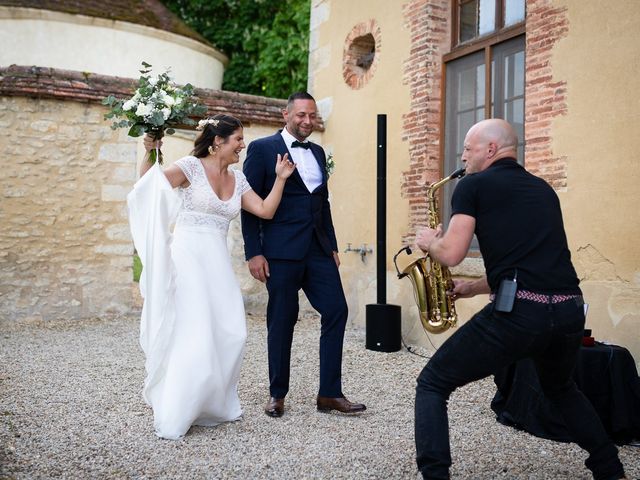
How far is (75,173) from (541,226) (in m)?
7.05

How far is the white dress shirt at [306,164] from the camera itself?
4578 millimetres

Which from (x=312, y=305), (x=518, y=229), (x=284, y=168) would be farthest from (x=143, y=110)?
(x=518, y=229)

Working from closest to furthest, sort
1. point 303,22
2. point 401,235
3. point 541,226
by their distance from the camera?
1. point 541,226
2. point 401,235
3. point 303,22

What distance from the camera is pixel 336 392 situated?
14.8 feet

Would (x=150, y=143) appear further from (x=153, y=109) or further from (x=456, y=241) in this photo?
(x=456, y=241)

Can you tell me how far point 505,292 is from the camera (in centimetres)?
279

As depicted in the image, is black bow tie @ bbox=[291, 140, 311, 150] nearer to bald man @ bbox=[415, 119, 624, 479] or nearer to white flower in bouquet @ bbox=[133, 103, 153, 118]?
white flower in bouquet @ bbox=[133, 103, 153, 118]

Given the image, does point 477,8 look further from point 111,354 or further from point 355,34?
point 111,354

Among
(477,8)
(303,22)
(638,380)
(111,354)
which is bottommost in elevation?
(111,354)

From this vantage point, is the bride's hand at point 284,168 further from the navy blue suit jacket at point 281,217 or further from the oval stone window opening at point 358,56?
the oval stone window opening at point 358,56

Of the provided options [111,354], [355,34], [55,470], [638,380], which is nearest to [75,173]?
[111,354]

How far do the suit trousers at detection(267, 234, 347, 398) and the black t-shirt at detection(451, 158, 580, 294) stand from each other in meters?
1.71

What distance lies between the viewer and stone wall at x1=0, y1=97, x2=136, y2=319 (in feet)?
27.2

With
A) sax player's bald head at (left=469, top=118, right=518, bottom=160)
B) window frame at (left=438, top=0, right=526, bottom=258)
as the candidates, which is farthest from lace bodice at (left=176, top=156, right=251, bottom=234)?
window frame at (left=438, top=0, right=526, bottom=258)
